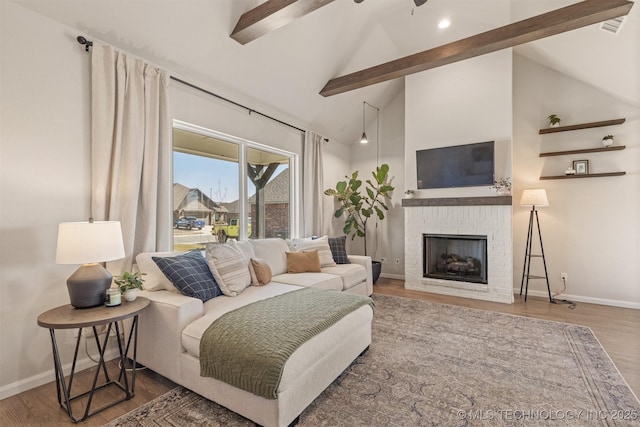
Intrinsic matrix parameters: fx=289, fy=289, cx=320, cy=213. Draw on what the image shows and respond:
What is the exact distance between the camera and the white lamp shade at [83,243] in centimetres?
181

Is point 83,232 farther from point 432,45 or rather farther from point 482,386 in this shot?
point 432,45

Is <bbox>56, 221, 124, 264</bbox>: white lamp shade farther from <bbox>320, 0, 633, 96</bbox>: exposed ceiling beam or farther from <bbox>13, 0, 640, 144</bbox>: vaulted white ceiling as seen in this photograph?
<bbox>320, 0, 633, 96</bbox>: exposed ceiling beam

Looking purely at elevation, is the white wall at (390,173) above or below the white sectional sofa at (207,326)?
above

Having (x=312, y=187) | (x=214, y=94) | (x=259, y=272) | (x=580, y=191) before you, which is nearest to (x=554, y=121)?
(x=580, y=191)

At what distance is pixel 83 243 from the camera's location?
1831 mm

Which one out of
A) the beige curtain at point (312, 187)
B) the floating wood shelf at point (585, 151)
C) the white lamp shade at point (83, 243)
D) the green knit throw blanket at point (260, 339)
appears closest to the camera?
the green knit throw blanket at point (260, 339)

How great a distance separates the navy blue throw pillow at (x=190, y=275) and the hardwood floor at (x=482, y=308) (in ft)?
2.17

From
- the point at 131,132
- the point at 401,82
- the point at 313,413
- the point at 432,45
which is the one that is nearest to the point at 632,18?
the point at 432,45

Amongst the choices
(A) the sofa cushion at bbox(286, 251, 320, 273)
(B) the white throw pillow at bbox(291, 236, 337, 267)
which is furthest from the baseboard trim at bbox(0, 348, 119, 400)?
(B) the white throw pillow at bbox(291, 236, 337, 267)

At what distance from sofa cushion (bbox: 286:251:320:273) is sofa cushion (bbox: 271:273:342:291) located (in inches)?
4.6

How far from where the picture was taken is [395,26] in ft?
13.9

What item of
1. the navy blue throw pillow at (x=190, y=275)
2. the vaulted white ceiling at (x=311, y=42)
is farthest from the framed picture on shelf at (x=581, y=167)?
the navy blue throw pillow at (x=190, y=275)

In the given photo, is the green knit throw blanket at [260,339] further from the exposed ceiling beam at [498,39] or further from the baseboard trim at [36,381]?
the exposed ceiling beam at [498,39]

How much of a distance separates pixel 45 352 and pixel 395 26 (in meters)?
5.31
